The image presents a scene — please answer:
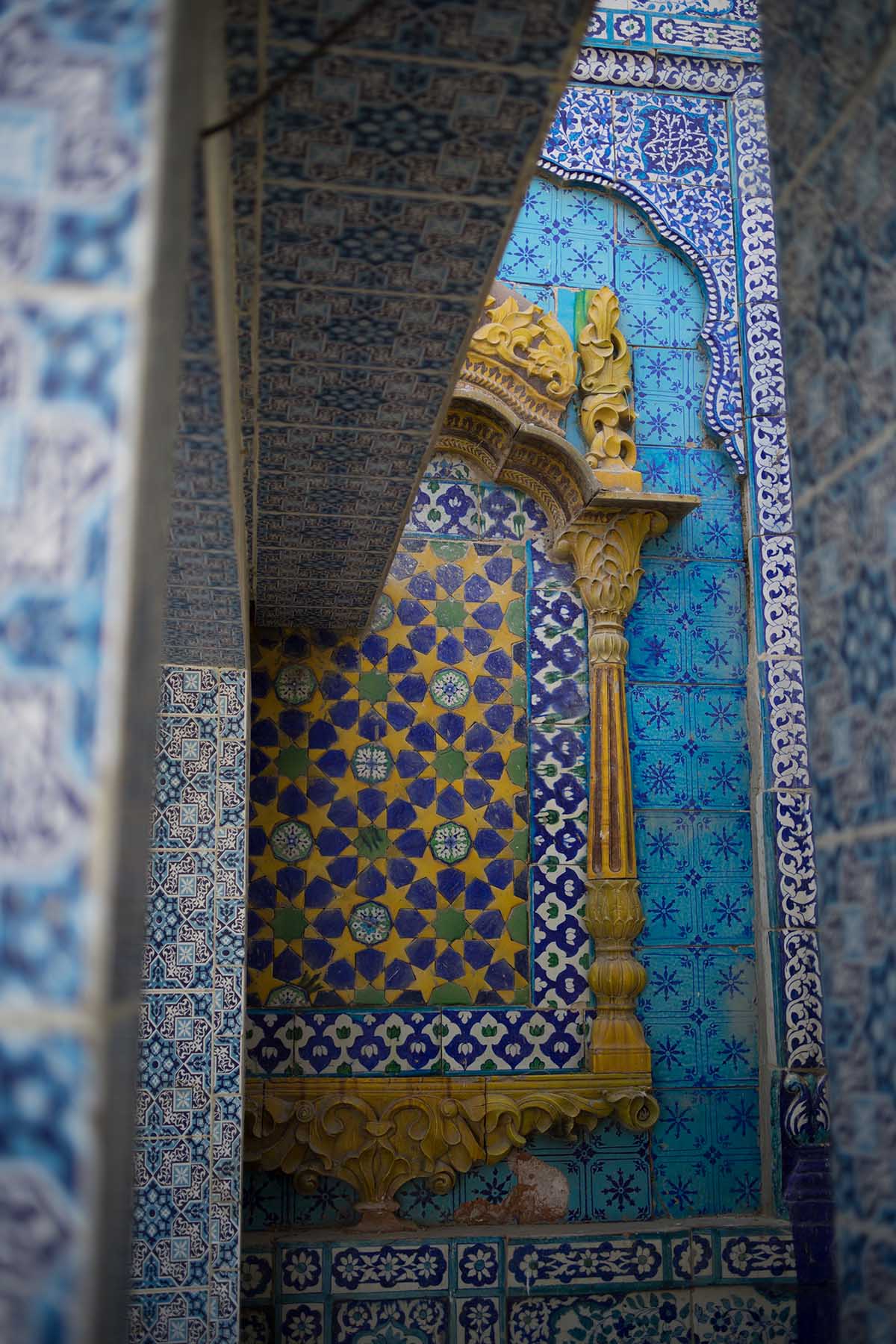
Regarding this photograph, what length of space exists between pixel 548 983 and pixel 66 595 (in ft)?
11.4

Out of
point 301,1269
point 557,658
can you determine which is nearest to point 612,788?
point 557,658

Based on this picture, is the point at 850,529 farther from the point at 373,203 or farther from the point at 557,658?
the point at 557,658

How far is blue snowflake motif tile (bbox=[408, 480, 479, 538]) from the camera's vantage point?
431 centimetres

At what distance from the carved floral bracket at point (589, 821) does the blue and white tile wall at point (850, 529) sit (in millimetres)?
2931

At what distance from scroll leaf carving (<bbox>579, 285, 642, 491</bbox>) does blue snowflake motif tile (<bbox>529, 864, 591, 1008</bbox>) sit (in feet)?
4.24

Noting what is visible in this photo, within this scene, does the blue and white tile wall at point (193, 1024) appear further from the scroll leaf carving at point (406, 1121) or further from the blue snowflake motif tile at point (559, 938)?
the blue snowflake motif tile at point (559, 938)

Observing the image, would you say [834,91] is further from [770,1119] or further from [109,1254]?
[770,1119]

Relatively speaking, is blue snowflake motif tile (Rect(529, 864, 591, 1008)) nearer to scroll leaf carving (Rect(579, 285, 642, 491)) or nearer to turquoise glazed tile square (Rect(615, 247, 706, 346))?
scroll leaf carving (Rect(579, 285, 642, 491))

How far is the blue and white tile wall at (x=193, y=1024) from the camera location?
3303 mm

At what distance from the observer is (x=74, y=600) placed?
80 centimetres

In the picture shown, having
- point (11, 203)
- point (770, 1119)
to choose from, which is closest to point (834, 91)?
point (11, 203)

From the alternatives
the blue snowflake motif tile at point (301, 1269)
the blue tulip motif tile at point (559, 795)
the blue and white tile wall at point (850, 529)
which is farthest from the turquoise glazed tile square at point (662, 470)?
the blue and white tile wall at point (850, 529)

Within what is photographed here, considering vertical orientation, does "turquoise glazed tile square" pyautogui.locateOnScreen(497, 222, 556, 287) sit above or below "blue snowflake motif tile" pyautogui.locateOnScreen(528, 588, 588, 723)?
above

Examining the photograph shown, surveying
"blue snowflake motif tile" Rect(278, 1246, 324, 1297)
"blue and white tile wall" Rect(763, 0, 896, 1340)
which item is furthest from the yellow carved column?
"blue and white tile wall" Rect(763, 0, 896, 1340)
